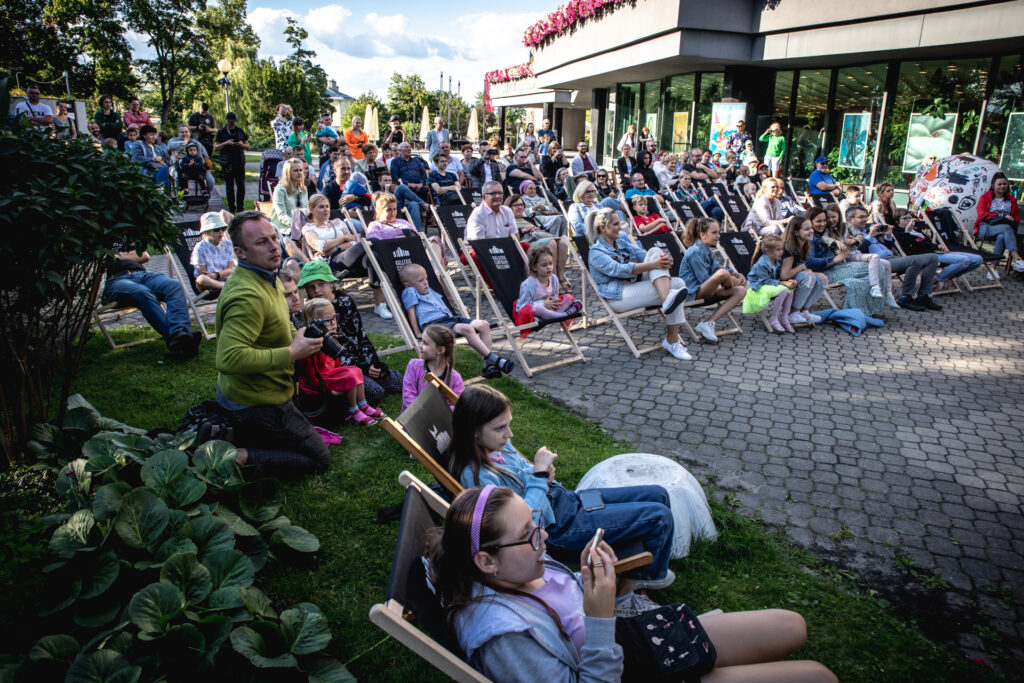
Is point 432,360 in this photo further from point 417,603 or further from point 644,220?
point 644,220

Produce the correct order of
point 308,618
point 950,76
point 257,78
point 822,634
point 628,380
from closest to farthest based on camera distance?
point 308,618 → point 822,634 → point 628,380 → point 950,76 → point 257,78

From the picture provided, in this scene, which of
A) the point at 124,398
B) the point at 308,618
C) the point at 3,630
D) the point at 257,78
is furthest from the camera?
the point at 257,78

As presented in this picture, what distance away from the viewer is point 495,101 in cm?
4072

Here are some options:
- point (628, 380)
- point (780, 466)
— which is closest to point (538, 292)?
point (628, 380)

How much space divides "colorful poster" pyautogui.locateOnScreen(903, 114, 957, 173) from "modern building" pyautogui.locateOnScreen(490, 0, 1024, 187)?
0.02 metres

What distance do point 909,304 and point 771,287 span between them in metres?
2.55

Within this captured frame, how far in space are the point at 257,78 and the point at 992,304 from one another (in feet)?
107

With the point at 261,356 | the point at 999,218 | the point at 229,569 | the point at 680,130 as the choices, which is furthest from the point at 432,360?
the point at 680,130

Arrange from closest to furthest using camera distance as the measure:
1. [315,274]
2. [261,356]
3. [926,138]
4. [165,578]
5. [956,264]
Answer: [165,578], [261,356], [315,274], [956,264], [926,138]

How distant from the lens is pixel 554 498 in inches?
113

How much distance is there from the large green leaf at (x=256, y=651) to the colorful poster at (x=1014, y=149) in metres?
15.7

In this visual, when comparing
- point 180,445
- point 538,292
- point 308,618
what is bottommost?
point 308,618

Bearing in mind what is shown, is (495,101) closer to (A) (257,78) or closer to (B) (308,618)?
(A) (257,78)

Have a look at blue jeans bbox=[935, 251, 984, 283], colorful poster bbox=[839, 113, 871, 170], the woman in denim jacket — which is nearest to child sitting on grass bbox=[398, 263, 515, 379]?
the woman in denim jacket
